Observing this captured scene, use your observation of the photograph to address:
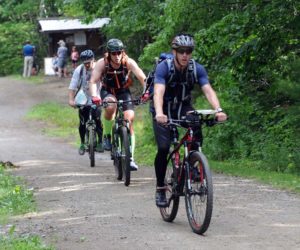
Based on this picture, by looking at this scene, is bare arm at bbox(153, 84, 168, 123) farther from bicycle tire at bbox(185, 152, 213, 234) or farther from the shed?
the shed

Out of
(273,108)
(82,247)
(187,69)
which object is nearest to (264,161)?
(273,108)

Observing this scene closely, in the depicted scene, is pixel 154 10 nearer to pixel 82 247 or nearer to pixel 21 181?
pixel 21 181

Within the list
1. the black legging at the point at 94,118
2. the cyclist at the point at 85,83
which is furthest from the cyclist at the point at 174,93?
the black legging at the point at 94,118

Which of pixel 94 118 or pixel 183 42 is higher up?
pixel 183 42

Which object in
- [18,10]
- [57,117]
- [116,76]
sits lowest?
[57,117]

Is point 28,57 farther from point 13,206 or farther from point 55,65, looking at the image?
point 13,206

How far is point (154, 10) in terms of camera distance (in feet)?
53.5

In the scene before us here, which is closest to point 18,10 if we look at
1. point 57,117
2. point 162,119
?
point 57,117

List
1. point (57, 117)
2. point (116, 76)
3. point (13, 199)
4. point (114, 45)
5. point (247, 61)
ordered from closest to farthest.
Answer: point (13, 199), point (114, 45), point (116, 76), point (247, 61), point (57, 117)

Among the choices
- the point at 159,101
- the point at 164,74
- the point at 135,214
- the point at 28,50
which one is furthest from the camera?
the point at 28,50

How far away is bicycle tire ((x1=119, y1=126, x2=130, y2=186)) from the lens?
9.96m

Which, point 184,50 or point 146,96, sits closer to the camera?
point 184,50

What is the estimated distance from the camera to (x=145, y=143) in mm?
17250

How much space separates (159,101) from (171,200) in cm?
105
